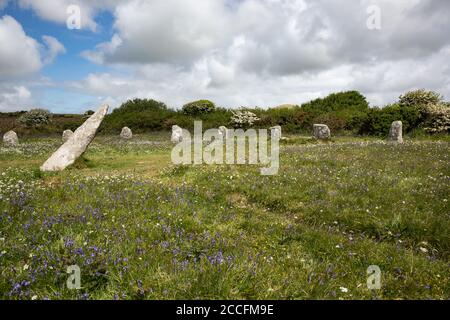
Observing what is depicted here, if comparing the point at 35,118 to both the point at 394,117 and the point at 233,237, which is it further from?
the point at 233,237

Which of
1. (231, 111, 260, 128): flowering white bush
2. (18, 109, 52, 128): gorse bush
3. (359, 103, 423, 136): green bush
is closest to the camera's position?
(359, 103, 423, 136): green bush

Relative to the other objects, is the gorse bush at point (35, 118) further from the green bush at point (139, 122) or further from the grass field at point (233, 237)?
the grass field at point (233, 237)

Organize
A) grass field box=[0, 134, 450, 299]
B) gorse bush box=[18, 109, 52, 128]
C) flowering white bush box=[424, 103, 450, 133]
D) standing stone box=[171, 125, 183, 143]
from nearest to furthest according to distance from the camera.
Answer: grass field box=[0, 134, 450, 299] < flowering white bush box=[424, 103, 450, 133] < standing stone box=[171, 125, 183, 143] < gorse bush box=[18, 109, 52, 128]

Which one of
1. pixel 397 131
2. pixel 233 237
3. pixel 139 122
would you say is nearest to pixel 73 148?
pixel 233 237

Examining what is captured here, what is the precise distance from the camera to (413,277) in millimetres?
5633

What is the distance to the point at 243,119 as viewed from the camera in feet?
161

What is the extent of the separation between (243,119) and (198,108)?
11644 millimetres

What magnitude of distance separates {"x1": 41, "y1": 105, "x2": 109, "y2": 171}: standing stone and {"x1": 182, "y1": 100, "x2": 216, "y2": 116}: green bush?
38.5m

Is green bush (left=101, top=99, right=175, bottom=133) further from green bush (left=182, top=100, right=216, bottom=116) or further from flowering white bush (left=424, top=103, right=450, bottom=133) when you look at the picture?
flowering white bush (left=424, top=103, right=450, bottom=133)

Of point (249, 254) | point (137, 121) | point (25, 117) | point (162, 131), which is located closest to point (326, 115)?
point (162, 131)

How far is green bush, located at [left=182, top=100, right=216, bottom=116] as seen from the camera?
2269 inches

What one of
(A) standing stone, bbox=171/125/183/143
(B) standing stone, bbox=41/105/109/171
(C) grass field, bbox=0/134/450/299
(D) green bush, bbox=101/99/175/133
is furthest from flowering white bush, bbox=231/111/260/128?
(C) grass field, bbox=0/134/450/299

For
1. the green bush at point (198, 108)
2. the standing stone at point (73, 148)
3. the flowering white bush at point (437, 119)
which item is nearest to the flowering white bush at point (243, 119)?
the green bush at point (198, 108)
